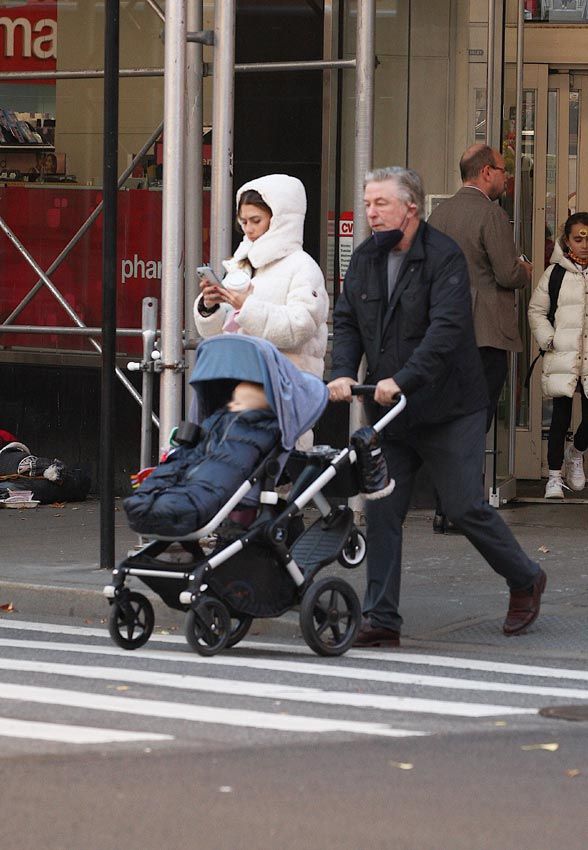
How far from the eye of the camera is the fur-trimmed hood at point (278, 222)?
8109mm

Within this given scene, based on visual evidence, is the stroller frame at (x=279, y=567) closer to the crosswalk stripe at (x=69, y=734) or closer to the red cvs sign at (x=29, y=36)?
the crosswalk stripe at (x=69, y=734)

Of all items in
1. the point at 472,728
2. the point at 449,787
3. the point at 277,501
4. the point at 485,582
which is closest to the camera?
the point at 449,787

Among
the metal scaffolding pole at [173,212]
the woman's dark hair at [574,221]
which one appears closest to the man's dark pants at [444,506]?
the metal scaffolding pole at [173,212]

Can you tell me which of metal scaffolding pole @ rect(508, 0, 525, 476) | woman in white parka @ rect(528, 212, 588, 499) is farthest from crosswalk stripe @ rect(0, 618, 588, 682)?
woman in white parka @ rect(528, 212, 588, 499)

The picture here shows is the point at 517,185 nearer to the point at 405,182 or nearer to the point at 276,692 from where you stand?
the point at 405,182

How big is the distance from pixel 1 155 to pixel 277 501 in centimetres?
692

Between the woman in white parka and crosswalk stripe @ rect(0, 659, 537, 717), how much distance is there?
5.93m

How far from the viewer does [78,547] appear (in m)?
10.4

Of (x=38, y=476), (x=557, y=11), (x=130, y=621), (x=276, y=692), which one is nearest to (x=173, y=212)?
(x=130, y=621)

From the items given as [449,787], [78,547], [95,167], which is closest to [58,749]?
[449,787]

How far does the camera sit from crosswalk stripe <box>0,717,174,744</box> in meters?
5.68

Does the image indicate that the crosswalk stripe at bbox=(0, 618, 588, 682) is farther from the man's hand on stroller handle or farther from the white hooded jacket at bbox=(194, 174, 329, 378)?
the white hooded jacket at bbox=(194, 174, 329, 378)

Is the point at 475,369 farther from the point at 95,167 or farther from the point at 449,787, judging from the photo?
the point at 95,167

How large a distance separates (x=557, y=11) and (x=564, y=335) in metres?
2.31
